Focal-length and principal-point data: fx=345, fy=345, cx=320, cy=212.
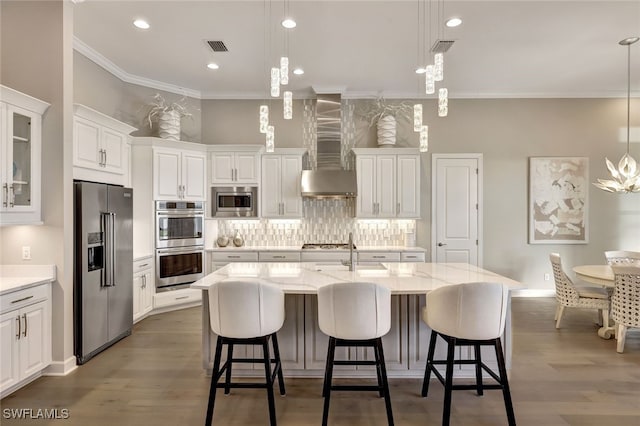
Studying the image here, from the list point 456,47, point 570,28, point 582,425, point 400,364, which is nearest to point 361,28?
point 456,47

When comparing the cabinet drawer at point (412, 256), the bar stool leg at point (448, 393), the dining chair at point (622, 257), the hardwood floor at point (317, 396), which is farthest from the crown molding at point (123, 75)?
the dining chair at point (622, 257)

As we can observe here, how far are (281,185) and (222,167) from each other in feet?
3.12

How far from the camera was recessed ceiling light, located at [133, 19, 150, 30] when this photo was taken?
3.57m

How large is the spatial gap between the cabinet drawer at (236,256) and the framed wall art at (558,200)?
178 inches

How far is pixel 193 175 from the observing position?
5.15 meters

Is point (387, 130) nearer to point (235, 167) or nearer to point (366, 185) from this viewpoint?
point (366, 185)

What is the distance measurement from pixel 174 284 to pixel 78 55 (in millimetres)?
3120

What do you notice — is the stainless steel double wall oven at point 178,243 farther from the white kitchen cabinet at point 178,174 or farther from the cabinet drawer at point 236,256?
the cabinet drawer at point 236,256

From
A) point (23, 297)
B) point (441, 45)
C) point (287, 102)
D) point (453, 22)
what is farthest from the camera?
point (441, 45)

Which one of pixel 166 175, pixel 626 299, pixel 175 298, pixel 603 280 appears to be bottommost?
pixel 175 298

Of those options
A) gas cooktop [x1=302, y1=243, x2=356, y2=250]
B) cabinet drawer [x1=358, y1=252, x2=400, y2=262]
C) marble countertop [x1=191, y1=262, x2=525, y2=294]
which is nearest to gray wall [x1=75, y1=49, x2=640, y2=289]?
cabinet drawer [x1=358, y1=252, x2=400, y2=262]

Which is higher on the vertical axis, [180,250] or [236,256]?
[180,250]

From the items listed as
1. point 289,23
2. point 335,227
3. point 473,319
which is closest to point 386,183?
point 335,227

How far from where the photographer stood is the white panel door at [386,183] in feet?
17.5
